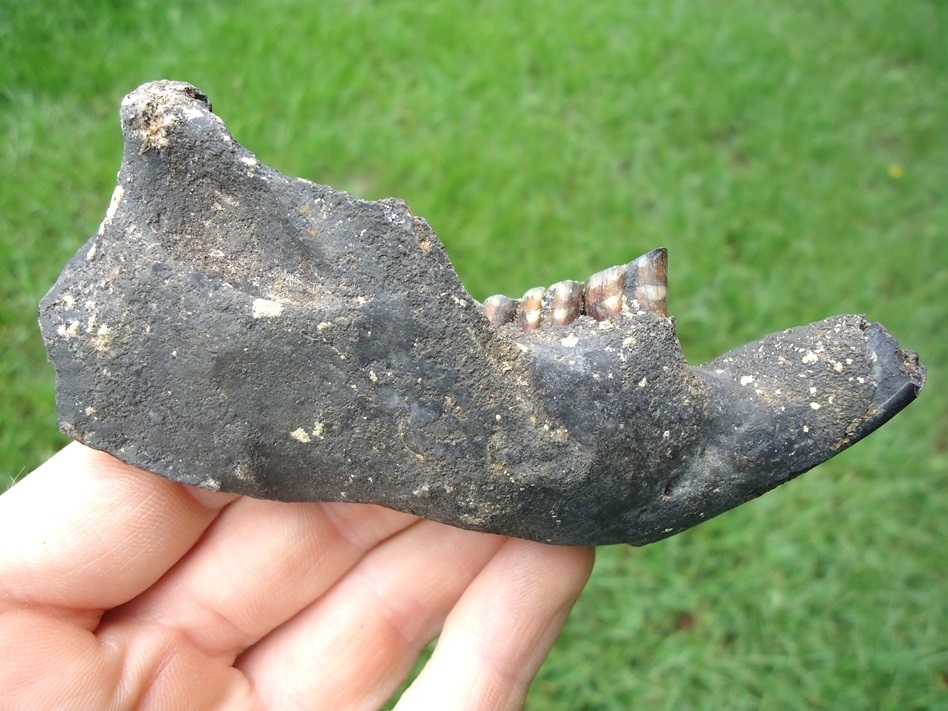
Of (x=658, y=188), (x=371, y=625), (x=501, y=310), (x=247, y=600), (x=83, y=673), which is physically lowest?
(x=371, y=625)

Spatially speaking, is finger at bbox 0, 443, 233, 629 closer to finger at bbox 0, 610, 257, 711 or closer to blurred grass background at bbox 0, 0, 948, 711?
finger at bbox 0, 610, 257, 711

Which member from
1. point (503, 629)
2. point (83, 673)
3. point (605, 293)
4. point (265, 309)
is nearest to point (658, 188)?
point (605, 293)

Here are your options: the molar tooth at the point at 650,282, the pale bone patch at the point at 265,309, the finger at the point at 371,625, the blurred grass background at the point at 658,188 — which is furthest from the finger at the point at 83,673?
the molar tooth at the point at 650,282

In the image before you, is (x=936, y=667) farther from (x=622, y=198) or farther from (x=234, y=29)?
(x=234, y=29)

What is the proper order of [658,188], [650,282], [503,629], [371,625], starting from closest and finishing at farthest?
1. [650,282]
2. [503,629]
3. [371,625]
4. [658,188]

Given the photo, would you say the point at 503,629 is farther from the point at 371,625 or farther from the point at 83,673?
the point at 83,673

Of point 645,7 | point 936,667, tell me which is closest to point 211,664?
point 936,667

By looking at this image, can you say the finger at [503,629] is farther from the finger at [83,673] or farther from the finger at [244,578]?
the finger at [83,673]
